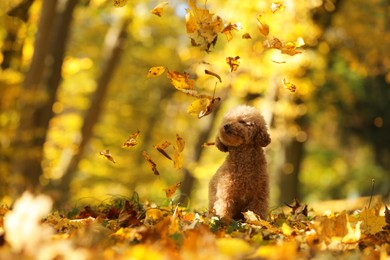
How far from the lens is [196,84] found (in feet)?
51.6

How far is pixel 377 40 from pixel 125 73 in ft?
29.2

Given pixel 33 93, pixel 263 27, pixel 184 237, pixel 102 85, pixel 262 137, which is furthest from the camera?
pixel 102 85

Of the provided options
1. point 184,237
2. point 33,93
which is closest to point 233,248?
point 184,237

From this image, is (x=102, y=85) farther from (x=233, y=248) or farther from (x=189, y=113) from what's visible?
(x=233, y=248)

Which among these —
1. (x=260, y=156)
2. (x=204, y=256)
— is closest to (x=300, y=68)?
(x=260, y=156)

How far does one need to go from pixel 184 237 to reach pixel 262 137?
4.42ft

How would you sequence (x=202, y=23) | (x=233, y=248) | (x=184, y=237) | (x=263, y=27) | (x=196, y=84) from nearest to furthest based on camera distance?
(x=233, y=248)
(x=184, y=237)
(x=202, y=23)
(x=263, y=27)
(x=196, y=84)

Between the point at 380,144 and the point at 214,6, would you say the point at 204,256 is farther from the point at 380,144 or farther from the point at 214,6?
the point at 380,144

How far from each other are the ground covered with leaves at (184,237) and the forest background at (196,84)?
91 centimetres

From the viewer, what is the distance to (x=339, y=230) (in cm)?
291

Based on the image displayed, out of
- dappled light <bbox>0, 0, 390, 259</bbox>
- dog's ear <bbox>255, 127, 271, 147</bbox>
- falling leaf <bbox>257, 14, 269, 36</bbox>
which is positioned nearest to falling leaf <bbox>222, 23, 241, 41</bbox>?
dappled light <bbox>0, 0, 390, 259</bbox>

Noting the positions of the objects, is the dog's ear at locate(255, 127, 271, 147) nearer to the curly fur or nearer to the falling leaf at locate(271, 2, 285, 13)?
the curly fur

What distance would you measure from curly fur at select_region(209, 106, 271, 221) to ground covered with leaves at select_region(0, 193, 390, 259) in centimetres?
13

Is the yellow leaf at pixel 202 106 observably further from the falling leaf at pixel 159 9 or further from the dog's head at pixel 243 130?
the falling leaf at pixel 159 9
